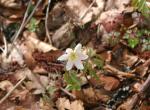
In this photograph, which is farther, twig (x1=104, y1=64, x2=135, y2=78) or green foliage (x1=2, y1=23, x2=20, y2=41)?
green foliage (x1=2, y1=23, x2=20, y2=41)

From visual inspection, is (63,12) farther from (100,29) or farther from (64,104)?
(64,104)

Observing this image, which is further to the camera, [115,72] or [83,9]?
[83,9]

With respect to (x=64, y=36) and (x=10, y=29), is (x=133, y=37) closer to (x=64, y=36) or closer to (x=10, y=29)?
(x=64, y=36)

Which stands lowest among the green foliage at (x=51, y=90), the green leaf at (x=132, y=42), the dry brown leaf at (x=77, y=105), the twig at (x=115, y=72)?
the dry brown leaf at (x=77, y=105)

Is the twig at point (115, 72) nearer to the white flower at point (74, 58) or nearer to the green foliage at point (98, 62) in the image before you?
the green foliage at point (98, 62)

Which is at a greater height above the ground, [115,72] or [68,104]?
[115,72]

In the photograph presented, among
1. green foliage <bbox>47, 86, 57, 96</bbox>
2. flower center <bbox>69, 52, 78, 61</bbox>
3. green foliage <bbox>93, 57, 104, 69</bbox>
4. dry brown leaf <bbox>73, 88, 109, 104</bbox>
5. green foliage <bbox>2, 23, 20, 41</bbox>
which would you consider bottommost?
dry brown leaf <bbox>73, 88, 109, 104</bbox>

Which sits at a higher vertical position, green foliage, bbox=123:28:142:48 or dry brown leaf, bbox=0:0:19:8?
dry brown leaf, bbox=0:0:19:8

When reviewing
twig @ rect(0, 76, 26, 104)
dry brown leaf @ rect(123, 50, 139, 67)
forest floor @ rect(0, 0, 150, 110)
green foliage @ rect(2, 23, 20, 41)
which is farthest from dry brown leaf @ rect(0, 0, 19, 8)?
dry brown leaf @ rect(123, 50, 139, 67)

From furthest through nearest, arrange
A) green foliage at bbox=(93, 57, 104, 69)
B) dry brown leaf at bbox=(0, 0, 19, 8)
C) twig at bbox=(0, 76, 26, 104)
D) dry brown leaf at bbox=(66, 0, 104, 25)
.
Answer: dry brown leaf at bbox=(0, 0, 19, 8), dry brown leaf at bbox=(66, 0, 104, 25), twig at bbox=(0, 76, 26, 104), green foliage at bbox=(93, 57, 104, 69)

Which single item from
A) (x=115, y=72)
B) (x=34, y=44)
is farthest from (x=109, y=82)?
(x=34, y=44)

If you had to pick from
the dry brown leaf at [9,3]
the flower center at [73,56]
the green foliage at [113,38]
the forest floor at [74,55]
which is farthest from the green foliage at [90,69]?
the dry brown leaf at [9,3]

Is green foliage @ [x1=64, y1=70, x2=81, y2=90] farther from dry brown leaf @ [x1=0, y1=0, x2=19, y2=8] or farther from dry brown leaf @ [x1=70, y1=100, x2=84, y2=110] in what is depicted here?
dry brown leaf @ [x1=0, y1=0, x2=19, y2=8]

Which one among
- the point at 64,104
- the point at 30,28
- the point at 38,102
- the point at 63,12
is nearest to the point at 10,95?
the point at 38,102
